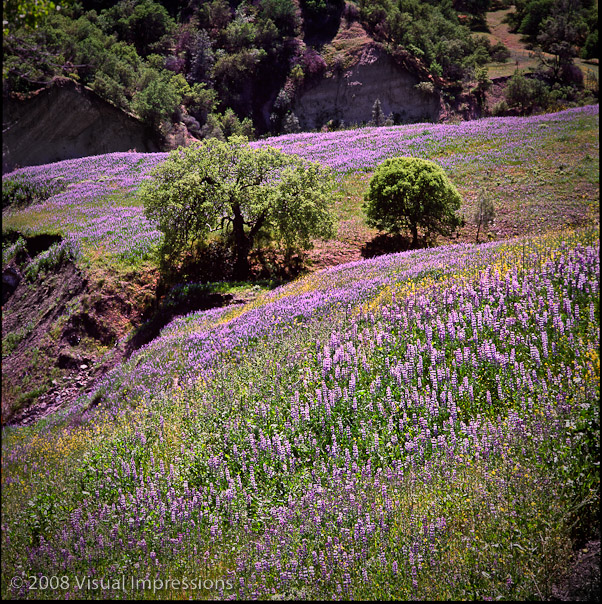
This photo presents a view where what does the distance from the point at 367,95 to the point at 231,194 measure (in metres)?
25.6

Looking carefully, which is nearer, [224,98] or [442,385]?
[442,385]

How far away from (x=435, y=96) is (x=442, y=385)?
33799 mm

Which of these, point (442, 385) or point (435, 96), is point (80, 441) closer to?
point (442, 385)

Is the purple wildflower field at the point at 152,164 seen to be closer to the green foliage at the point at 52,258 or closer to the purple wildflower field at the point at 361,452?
the green foliage at the point at 52,258

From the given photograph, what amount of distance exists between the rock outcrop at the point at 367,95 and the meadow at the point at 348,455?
18.2 meters

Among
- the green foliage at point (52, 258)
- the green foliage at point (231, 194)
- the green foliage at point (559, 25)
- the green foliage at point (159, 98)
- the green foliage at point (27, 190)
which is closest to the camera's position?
the green foliage at point (559, 25)

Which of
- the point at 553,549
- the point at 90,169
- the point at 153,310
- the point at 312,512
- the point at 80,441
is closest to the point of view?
the point at 553,549

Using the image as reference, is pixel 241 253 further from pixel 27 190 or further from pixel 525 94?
pixel 27 190

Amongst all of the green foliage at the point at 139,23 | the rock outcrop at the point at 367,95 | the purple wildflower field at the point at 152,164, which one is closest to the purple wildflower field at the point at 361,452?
A: the purple wildflower field at the point at 152,164

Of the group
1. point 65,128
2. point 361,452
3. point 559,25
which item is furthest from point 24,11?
point 65,128

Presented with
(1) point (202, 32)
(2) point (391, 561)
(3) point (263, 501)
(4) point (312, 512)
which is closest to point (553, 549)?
(2) point (391, 561)

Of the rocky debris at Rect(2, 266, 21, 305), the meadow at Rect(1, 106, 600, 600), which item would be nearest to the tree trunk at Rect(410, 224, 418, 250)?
the meadow at Rect(1, 106, 600, 600)

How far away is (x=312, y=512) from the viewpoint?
441 cm

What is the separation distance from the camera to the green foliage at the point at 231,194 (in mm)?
16641
